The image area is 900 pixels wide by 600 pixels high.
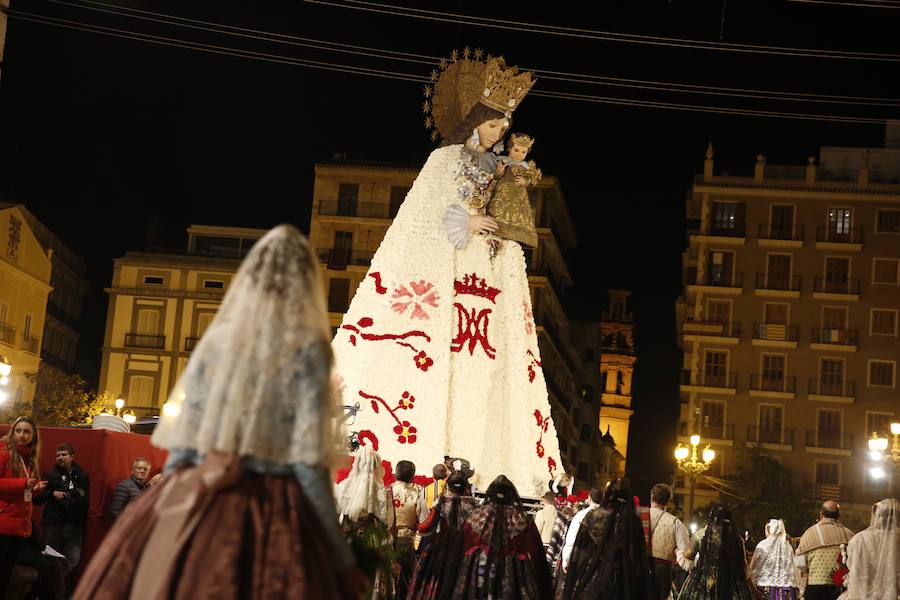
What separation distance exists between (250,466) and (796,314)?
6105cm

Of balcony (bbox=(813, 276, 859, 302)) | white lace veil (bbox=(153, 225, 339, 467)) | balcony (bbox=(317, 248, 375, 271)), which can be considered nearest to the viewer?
white lace veil (bbox=(153, 225, 339, 467))

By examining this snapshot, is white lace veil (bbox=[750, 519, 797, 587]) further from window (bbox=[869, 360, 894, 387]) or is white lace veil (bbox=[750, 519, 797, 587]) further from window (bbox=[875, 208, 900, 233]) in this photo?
window (bbox=[875, 208, 900, 233])

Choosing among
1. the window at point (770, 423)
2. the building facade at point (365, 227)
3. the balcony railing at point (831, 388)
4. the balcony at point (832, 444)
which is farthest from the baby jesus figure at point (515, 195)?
the balcony railing at point (831, 388)

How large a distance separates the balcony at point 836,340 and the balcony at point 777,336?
79 cm

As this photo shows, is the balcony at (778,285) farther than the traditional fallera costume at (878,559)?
Yes

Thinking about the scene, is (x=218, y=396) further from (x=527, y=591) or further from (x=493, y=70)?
(x=493, y=70)

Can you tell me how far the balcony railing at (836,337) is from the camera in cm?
6353

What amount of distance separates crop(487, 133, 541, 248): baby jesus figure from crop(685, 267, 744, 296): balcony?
4810 centimetres

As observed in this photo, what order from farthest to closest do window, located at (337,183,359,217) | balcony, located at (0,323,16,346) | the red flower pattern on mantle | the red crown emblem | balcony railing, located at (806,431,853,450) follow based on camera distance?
balcony railing, located at (806,431,853,450), window, located at (337,183,359,217), balcony, located at (0,323,16,346), the red crown emblem, the red flower pattern on mantle

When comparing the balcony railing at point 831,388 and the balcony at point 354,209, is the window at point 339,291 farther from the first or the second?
the balcony railing at point 831,388

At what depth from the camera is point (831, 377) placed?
63.6 metres

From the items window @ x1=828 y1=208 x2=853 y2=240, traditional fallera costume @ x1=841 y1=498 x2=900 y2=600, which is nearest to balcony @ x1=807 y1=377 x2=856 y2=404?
window @ x1=828 y1=208 x2=853 y2=240

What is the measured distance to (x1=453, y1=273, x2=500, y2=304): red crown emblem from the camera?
Result: 57.1 ft

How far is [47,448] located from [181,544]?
9370 millimetres
